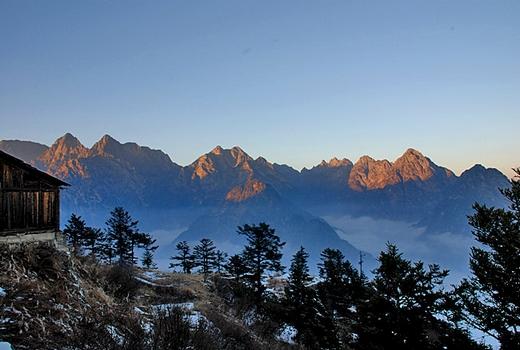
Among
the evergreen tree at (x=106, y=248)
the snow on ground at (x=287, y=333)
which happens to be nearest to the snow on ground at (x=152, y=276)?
the snow on ground at (x=287, y=333)

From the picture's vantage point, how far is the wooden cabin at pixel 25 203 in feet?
66.7

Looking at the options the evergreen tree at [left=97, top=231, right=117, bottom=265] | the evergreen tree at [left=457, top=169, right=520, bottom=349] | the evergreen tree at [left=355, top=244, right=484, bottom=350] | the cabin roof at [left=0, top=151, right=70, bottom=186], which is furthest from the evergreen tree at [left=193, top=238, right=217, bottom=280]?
the evergreen tree at [left=457, top=169, right=520, bottom=349]

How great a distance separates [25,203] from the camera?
2128cm

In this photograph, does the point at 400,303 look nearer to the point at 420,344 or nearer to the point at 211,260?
the point at 420,344

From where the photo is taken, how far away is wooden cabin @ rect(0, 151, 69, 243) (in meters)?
20.3

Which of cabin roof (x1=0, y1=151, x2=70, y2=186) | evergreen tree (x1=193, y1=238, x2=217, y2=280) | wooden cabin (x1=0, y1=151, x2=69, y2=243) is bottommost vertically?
evergreen tree (x1=193, y1=238, x2=217, y2=280)

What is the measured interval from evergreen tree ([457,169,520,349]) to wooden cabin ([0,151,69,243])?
20.0 meters

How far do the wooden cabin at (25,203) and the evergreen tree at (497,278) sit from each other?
20.0 meters

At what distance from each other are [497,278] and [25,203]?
71.2ft

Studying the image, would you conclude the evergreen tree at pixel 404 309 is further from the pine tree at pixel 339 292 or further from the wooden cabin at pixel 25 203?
the pine tree at pixel 339 292

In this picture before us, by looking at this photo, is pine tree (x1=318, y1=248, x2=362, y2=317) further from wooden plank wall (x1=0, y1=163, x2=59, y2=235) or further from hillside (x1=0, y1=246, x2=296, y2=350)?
wooden plank wall (x1=0, y1=163, x2=59, y2=235)

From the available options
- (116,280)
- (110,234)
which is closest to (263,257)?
(116,280)

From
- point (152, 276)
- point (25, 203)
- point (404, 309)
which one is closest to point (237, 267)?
point (152, 276)

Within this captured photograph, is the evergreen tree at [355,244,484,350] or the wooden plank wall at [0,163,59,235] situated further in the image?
the wooden plank wall at [0,163,59,235]
